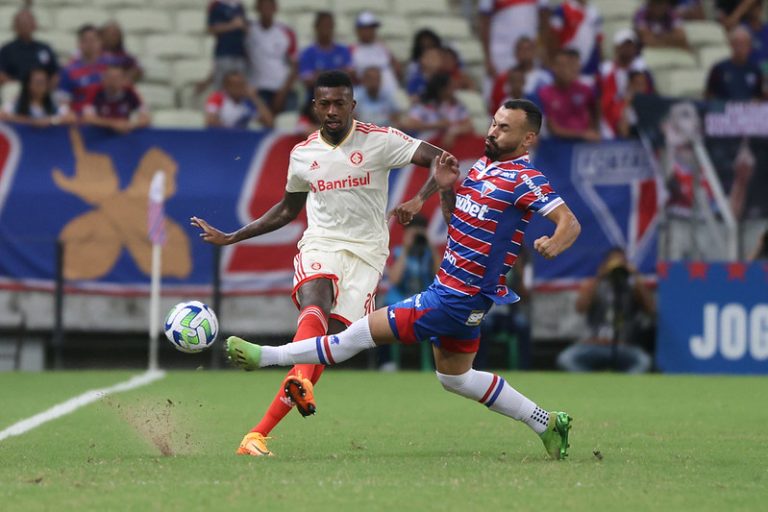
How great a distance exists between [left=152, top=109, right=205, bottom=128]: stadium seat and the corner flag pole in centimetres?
171

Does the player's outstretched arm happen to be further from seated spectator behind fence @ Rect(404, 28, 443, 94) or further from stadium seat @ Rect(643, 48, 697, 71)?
stadium seat @ Rect(643, 48, 697, 71)

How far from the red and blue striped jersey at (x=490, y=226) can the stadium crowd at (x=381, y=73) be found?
29.2 ft

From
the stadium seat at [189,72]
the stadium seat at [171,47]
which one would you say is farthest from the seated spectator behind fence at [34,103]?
the stadium seat at [171,47]

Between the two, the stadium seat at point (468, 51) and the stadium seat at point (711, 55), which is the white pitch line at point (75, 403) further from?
the stadium seat at point (711, 55)

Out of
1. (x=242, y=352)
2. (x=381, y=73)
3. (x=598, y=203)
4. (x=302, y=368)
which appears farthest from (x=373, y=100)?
(x=242, y=352)

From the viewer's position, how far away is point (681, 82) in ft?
67.6

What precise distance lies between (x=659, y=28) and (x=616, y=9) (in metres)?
1.10

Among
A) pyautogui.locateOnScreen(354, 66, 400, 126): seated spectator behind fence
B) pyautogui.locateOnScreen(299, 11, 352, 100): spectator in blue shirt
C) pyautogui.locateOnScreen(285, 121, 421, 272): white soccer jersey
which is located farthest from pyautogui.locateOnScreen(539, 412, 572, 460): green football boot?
pyautogui.locateOnScreen(299, 11, 352, 100): spectator in blue shirt

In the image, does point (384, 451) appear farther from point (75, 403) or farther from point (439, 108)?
point (439, 108)

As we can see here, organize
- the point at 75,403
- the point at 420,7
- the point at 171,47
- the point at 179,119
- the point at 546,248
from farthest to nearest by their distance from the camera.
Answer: the point at 420,7
the point at 171,47
the point at 179,119
the point at 75,403
the point at 546,248

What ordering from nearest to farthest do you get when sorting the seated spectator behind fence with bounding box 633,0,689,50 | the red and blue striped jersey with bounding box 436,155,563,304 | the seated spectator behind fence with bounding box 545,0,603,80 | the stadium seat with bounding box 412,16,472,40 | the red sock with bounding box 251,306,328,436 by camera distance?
the red and blue striped jersey with bounding box 436,155,563,304 → the red sock with bounding box 251,306,328,436 → the seated spectator behind fence with bounding box 545,0,603,80 → the stadium seat with bounding box 412,16,472,40 → the seated spectator behind fence with bounding box 633,0,689,50

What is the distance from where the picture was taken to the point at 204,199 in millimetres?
16688

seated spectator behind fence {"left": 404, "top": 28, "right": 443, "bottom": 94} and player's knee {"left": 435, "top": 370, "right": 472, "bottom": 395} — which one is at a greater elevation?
seated spectator behind fence {"left": 404, "top": 28, "right": 443, "bottom": 94}

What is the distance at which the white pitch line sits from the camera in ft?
34.9
